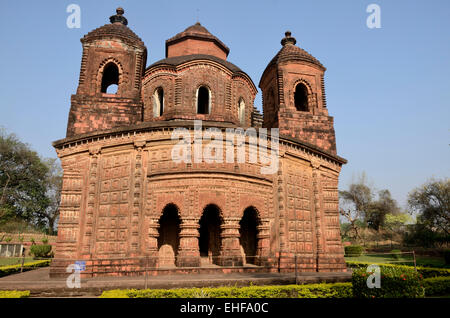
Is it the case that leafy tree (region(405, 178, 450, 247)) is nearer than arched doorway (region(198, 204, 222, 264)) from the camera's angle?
No

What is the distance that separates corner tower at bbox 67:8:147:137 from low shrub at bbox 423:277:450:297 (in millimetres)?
13481

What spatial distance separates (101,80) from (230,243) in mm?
10752

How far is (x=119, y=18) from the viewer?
17891mm

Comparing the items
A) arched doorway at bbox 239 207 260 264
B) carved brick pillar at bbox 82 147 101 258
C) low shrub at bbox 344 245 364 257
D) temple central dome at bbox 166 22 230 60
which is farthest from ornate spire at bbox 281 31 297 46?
low shrub at bbox 344 245 364 257

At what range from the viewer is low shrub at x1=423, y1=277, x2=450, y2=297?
1016 centimetres

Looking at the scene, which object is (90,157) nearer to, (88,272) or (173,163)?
(173,163)

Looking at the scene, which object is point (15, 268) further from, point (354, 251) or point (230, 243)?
point (354, 251)

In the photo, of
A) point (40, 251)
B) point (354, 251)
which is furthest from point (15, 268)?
point (354, 251)

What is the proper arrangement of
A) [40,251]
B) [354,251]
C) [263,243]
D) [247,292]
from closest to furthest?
[247,292], [263,243], [40,251], [354,251]

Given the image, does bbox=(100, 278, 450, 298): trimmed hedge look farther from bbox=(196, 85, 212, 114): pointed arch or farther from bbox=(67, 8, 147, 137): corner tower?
bbox=(196, 85, 212, 114): pointed arch

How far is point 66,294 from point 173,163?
5675 millimetres

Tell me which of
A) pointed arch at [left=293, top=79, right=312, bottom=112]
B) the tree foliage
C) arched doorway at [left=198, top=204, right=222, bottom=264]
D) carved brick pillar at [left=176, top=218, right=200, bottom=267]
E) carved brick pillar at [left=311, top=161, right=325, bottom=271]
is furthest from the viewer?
the tree foliage

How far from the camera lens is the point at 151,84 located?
16.9 meters
